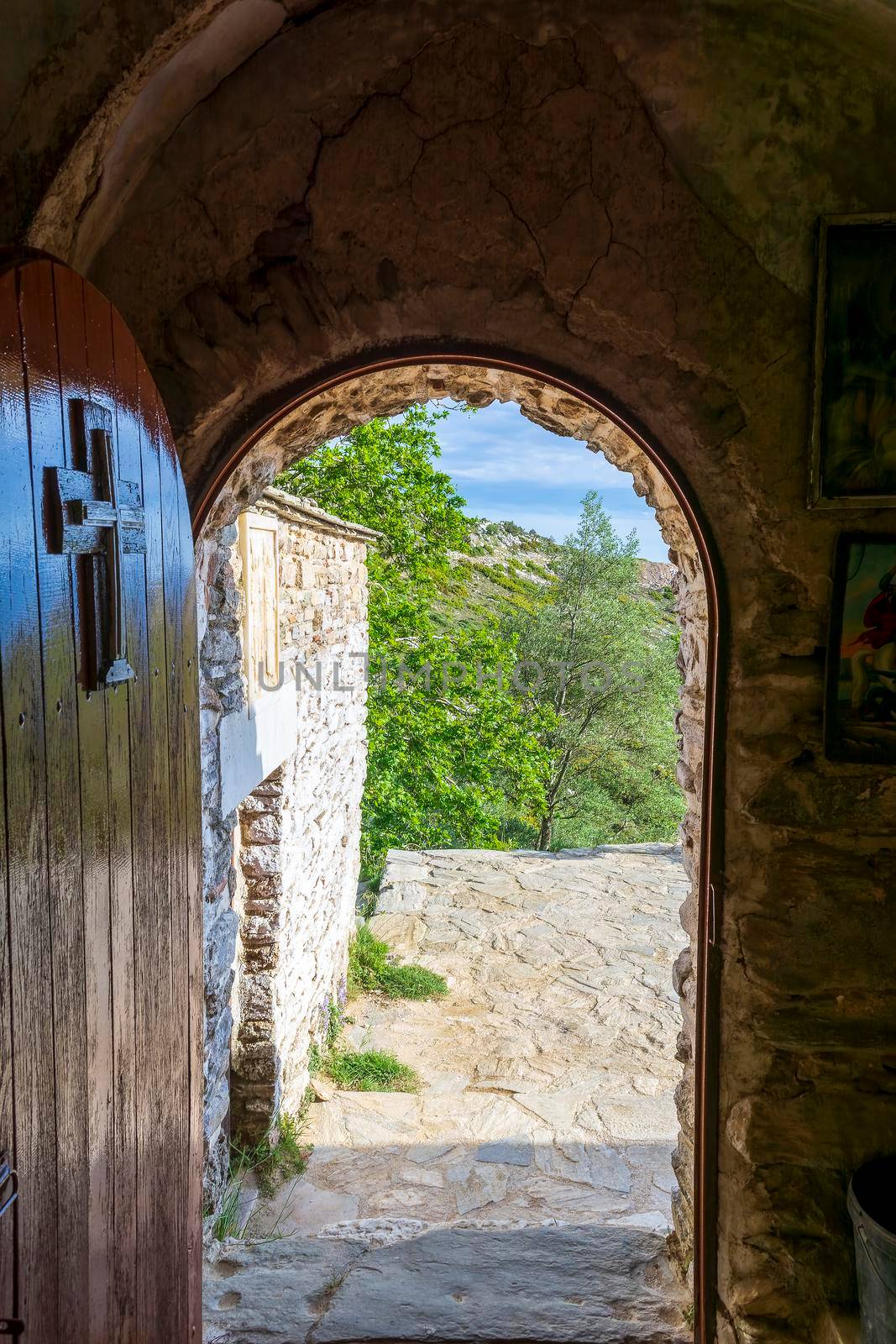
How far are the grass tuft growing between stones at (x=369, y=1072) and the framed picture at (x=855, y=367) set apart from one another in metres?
4.12

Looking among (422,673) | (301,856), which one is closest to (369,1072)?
(301,856)

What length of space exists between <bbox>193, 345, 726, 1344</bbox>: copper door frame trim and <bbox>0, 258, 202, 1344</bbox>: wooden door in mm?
400

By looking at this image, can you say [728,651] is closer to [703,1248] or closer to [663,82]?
[663,82]

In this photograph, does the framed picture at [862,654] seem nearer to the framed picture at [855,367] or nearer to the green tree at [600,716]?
the framed picture at [855,367]

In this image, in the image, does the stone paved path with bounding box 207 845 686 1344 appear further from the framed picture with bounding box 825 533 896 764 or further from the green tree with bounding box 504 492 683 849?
the green tree with bounding box 504 492 683 849

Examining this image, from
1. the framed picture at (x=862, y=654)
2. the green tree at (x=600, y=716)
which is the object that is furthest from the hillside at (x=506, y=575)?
the framed picture at (x=862, y=654)

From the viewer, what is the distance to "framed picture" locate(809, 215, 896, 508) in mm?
1791

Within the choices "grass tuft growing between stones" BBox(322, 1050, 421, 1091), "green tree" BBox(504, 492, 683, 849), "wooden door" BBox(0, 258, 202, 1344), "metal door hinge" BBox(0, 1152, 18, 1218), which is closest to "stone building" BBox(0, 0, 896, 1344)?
"wooden door" BBox(0, 258, 202, 1344)

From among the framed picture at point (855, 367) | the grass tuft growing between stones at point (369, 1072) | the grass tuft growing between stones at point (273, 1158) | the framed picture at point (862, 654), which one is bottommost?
the grass tuft growing between stones at point (369, 1072)

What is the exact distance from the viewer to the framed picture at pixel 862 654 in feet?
6.08

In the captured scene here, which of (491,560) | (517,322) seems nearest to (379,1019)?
(517,322)

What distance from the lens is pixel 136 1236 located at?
1.41 metres

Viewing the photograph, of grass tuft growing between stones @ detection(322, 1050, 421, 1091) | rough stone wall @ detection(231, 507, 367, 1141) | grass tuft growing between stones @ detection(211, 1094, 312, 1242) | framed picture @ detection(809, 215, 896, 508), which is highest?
framed picture @ detection(809, 215, 896, 508)

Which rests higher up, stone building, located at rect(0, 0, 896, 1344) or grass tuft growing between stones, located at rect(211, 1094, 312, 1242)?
stone building, located at rect(0, 0, 896, 1344)
